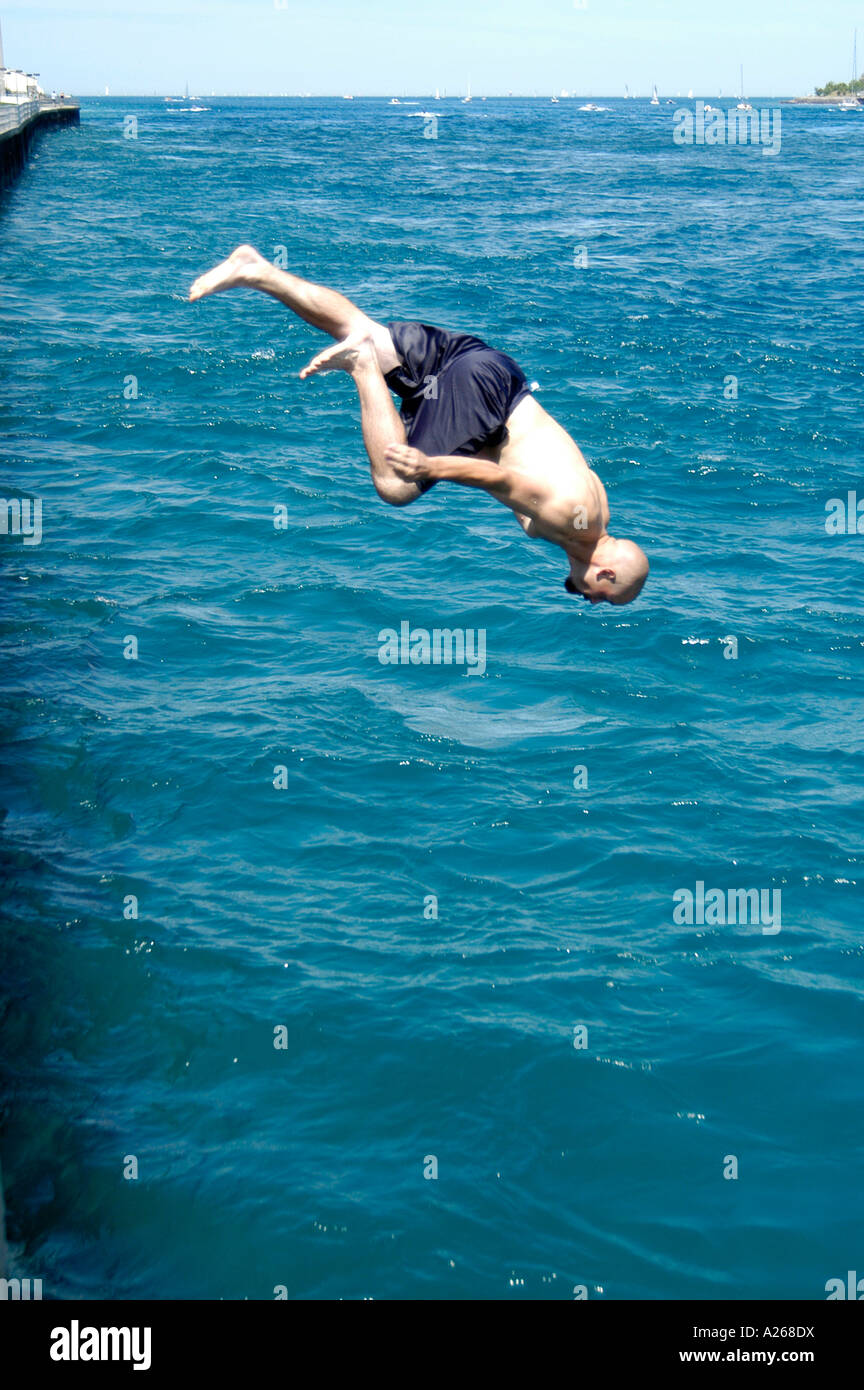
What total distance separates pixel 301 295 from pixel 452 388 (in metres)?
1.06

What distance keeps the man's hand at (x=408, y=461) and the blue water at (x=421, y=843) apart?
7.54m

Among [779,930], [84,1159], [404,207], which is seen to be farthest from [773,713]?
[404,207]

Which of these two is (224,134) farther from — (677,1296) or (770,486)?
(677,1296)

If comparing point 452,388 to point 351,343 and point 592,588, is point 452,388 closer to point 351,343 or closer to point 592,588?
point 351,343

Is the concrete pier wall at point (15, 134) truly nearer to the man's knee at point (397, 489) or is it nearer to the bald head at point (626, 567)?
the man's knee at point (397, 489)

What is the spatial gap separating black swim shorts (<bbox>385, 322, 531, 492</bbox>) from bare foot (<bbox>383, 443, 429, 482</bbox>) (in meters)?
0.44

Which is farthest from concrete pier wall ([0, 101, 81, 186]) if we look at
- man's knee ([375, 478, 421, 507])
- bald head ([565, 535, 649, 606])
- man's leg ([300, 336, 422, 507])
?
bald head ([565, 535, 649, 606])

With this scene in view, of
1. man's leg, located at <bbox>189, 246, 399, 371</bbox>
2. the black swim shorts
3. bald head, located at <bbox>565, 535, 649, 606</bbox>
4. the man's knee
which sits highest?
man's leg, located at <bbox>189, 246, 399, 371</bbox>

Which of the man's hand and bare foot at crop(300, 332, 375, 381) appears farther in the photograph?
bare foot at crop(300, 332, 375, 381)

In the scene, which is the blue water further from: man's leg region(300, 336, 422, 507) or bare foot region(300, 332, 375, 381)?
bare foot region(300, 332, 375, 381)

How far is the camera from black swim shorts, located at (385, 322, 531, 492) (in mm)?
7895

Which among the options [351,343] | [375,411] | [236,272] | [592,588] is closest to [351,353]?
[351,343]
